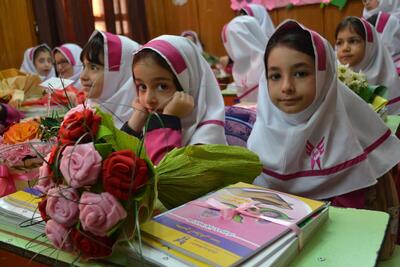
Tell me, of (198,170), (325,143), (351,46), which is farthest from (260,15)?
(198,170)

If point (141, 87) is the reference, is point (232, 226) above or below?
below

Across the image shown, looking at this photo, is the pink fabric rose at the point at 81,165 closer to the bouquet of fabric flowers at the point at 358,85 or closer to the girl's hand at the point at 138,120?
the girl's hand at the point at 138,120

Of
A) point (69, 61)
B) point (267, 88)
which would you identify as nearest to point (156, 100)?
point (267, 88)

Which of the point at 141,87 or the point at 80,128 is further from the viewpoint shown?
the point at 141,87

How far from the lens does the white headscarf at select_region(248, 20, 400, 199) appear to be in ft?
4.40

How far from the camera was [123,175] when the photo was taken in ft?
2.48

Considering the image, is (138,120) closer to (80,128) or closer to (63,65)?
(80,128)

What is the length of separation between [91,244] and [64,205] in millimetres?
84

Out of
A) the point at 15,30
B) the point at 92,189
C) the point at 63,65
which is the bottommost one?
the point at 63,65

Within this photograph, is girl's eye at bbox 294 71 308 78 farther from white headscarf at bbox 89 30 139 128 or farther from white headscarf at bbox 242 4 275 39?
white headscarf at bbox 242 4 275 39

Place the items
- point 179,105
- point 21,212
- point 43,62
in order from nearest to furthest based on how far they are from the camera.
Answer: point 21,212 < point 179,105 < point 43,62

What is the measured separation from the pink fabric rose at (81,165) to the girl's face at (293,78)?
77 cm

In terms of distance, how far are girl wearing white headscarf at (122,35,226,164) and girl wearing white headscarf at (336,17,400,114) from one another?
1595 mm

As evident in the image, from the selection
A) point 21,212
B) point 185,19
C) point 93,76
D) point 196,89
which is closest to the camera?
point 21,212
